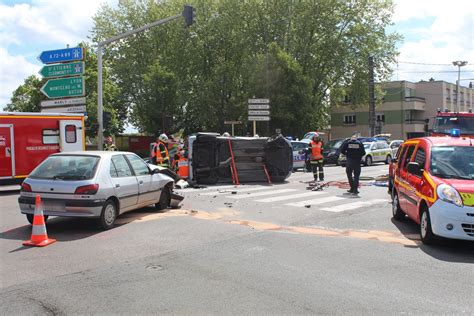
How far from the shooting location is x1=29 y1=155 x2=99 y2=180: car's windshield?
7973 millimetres

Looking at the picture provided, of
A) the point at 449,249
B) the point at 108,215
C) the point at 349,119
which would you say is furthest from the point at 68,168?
the point at 349,119

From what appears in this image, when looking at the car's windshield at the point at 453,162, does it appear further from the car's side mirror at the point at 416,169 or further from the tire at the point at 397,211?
the tire at the point at 397,211

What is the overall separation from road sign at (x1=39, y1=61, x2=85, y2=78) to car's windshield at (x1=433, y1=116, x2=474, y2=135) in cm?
1540

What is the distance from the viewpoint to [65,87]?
2075 cm

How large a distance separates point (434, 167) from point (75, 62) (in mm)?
17378

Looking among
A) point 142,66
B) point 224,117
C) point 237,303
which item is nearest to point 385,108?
point 224,117

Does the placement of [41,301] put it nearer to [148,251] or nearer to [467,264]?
[148,251]

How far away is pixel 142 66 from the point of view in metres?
47.1

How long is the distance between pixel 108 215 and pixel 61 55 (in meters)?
14.8

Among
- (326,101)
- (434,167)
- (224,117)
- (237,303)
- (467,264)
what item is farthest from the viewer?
(326,101)

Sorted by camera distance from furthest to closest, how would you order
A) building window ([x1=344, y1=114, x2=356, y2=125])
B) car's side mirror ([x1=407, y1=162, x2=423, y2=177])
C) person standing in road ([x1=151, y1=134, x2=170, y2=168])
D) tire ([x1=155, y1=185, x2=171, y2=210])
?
building window ([x1=344, y1=114, x2=356, y2=125]), person standing in road ([x1=151, y1=134, x2=170, y2=168]), tire ([x1=155, y1=185, x2=171, y2=210]), car's side mirror ([x1=407, y1=162, x2=423, y2=177])

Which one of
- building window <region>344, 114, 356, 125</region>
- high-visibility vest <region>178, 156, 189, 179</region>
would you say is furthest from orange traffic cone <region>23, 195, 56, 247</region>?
building window <region>344, 114, 356, 125</region>

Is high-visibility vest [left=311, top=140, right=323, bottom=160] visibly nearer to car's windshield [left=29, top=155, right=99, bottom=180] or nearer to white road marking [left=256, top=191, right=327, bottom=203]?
white road marking [left=256, top=191, right=327, bottom=203]

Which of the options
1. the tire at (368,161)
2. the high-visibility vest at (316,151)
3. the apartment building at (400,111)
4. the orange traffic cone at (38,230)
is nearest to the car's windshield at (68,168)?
the orange traffic cone at (38,230)
